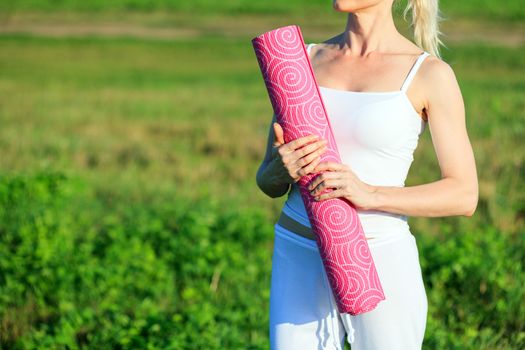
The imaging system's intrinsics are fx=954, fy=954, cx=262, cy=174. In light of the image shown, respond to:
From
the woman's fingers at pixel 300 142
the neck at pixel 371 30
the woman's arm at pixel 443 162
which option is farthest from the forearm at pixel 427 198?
the neck at pixel 371 30

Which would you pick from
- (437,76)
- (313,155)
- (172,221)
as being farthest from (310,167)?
(172,221)

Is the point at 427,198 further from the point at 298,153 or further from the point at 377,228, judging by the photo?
the point at 298,153

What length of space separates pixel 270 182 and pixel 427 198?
438 millimetres

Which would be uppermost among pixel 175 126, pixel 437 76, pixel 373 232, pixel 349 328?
pixel 175 126

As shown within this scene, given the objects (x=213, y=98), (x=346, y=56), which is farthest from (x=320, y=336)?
(x=213, y=98)

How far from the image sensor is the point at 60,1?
137 feet

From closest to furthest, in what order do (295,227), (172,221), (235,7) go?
(295,227), (172,221), (235,7)

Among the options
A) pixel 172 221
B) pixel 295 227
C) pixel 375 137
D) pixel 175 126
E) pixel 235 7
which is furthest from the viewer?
pixel 235 7

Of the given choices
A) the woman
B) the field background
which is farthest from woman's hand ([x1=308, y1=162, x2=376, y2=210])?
the field background

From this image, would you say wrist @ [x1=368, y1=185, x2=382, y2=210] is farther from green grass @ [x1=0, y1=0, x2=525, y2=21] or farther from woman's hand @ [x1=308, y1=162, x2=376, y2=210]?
green grass @ [x1=0, y1=0, x2=525, y2=21]

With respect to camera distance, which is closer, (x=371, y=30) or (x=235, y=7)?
(x=371, y=30)

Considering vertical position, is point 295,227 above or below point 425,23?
below

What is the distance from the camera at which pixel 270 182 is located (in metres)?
2.63

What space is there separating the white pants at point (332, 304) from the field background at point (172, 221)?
78 cm
